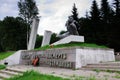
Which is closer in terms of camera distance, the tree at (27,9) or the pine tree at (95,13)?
the pine tree at (95,13)

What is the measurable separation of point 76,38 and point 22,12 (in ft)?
81.7

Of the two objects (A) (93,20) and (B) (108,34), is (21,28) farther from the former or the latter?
(B) (108,34)

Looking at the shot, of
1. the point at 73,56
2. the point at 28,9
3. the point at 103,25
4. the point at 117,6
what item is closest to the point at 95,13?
the point at 103,25

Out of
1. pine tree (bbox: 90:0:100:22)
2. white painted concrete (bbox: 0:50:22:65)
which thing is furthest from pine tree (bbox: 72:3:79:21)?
white painted concrete (bbox: 0:50:22:65)

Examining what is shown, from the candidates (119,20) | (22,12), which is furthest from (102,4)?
(22,12)

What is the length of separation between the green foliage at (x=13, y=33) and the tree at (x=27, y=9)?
139 centimetres

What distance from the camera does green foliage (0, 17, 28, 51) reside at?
130 feet

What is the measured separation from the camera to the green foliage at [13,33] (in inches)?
1558

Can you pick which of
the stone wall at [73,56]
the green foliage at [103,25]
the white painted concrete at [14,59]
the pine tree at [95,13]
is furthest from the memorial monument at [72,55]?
the pine tree at [95,13]

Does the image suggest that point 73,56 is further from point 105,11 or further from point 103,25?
point 105,11

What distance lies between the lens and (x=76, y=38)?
604 inches

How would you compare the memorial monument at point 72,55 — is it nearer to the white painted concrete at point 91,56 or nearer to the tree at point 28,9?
the white painted concrete at point 91,56

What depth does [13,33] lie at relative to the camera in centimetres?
4025

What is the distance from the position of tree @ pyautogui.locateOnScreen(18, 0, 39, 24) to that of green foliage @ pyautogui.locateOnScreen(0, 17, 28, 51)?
1.39 metres
